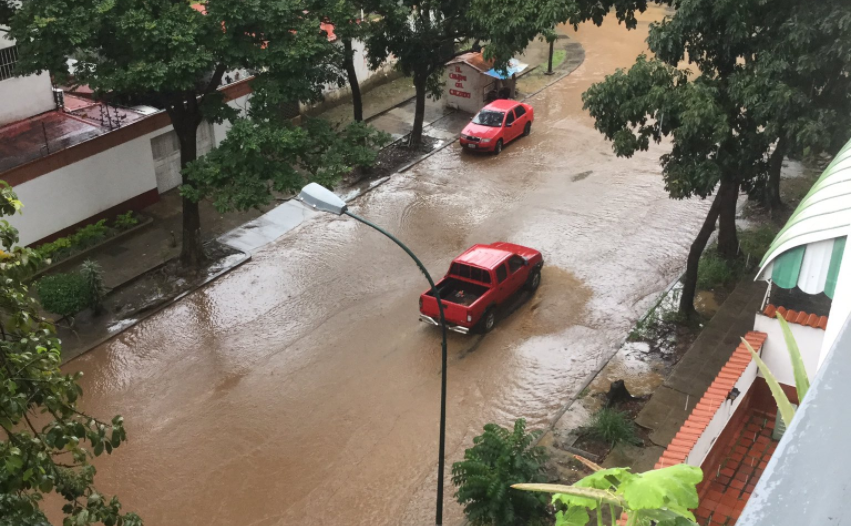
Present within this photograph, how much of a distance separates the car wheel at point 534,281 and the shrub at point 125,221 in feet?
33.1

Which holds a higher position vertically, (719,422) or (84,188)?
(719,422)

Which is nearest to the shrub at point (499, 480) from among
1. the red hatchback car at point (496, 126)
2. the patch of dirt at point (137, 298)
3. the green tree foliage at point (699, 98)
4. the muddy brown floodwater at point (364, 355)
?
the muddy brown floodwater at point (364, 355)

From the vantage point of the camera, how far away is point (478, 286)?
18.8m

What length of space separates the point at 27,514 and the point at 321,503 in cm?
864

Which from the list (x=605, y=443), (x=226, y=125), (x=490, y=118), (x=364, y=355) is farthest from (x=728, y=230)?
(x=226, y=125)

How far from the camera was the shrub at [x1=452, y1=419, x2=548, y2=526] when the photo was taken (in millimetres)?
12750

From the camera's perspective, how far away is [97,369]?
17.6 meters

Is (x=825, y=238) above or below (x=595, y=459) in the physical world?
above

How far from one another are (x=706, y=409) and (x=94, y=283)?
1355 centimetres

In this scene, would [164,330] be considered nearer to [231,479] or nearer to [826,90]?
[231,479]

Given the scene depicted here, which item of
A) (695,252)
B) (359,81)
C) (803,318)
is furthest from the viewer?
(359,81)

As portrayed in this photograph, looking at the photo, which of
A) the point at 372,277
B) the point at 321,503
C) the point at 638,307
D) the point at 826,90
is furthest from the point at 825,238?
the point at 372,277

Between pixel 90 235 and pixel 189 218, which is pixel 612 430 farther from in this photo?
pixel 90 235

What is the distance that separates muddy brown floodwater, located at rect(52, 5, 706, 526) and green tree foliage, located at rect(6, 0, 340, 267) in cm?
478
